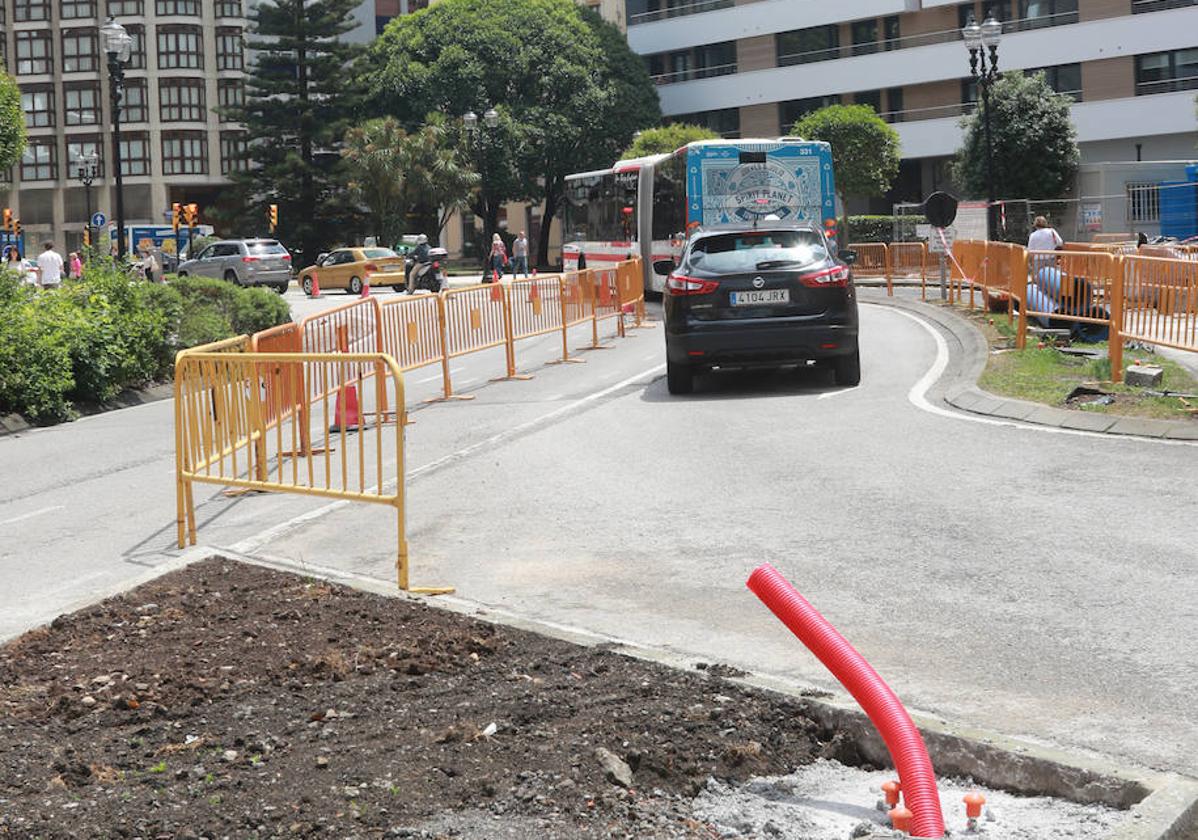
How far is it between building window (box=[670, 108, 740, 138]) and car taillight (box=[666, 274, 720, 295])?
60712mm

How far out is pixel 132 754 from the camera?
5.31m

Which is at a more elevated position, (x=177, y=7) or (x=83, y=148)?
(x=177, y=7)

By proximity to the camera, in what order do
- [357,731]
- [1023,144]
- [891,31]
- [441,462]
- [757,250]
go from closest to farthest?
[357,731] → [441,462] → [757,250] → [1023,144] → [891,31]

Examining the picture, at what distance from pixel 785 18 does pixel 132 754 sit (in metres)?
71.0

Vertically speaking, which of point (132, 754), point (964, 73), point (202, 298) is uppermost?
point (964, 73)

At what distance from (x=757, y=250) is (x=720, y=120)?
62471 millimetres

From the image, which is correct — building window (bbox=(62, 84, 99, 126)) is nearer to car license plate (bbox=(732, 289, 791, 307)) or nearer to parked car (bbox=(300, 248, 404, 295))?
parked car (bbox=(300, 248, 404, 295))

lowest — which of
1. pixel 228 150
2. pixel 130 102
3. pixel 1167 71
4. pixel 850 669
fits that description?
pixel 850 669

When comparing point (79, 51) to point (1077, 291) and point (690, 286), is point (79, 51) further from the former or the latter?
point (1077, 291)

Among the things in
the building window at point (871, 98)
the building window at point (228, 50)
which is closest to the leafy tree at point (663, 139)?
the building window at point (871, 98)

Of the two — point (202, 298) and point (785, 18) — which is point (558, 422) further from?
point (785, 18)

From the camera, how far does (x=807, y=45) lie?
240 feet

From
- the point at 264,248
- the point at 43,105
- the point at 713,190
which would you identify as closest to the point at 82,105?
the point at 43,105

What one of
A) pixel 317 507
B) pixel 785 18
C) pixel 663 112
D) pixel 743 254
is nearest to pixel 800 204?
pixel 743 254
